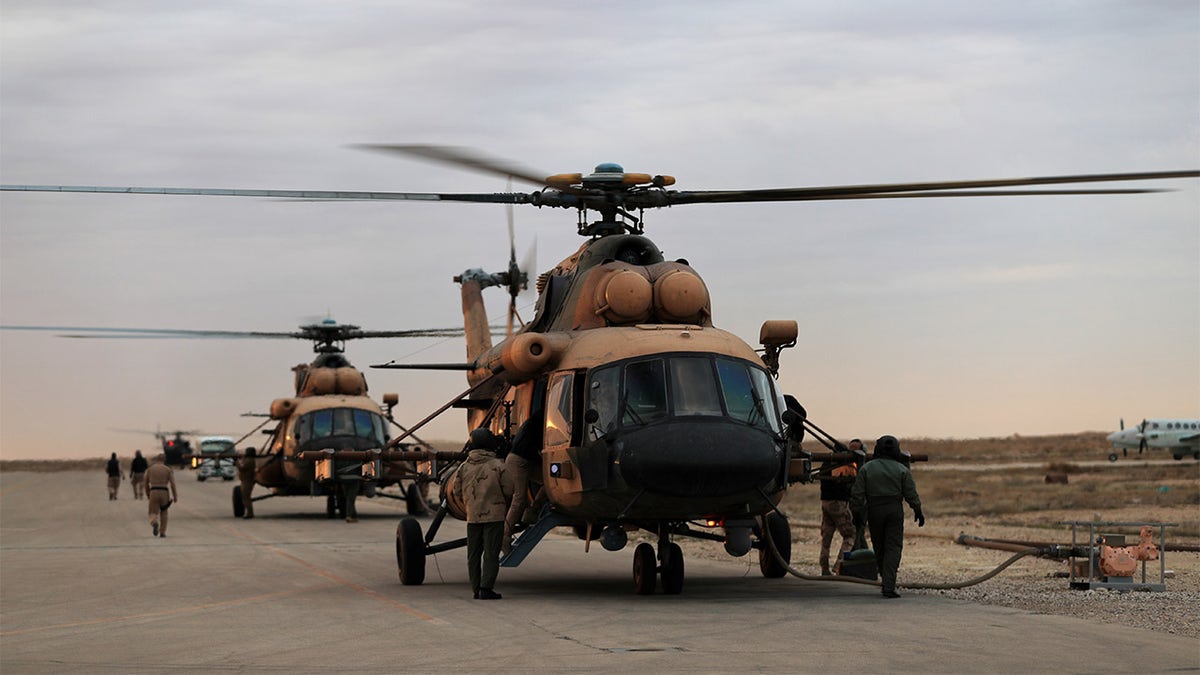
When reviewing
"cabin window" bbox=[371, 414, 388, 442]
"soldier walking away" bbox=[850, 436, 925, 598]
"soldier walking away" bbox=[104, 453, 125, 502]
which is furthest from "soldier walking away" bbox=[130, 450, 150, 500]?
"soldier walking away" bbox=[850, 436, 925, 598]

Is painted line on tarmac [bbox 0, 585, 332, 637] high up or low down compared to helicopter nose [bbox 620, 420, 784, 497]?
down

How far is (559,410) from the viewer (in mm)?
16094

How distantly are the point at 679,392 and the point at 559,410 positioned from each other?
1.66 m

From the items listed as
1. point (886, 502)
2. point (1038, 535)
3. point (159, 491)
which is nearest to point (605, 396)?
point (886, 502)

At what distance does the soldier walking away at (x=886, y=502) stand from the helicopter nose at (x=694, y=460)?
4.37 feet

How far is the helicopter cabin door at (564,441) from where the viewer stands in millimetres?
15562

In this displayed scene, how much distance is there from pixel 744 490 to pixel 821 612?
1411mm

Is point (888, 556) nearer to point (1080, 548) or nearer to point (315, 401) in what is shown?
point (1080, 548)

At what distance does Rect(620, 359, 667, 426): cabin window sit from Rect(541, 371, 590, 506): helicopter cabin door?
0.73 metres

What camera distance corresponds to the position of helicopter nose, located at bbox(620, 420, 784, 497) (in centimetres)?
1447

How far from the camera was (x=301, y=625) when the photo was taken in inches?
→ 542

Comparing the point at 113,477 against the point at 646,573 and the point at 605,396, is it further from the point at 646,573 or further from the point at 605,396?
the point at 605,396

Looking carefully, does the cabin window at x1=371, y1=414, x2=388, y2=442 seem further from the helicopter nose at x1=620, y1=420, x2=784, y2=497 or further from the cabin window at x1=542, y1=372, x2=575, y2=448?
the helicopter nose at x1=620, y1=420, x2=784, y2=497

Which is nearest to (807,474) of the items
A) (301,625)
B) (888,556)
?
(888,556)
